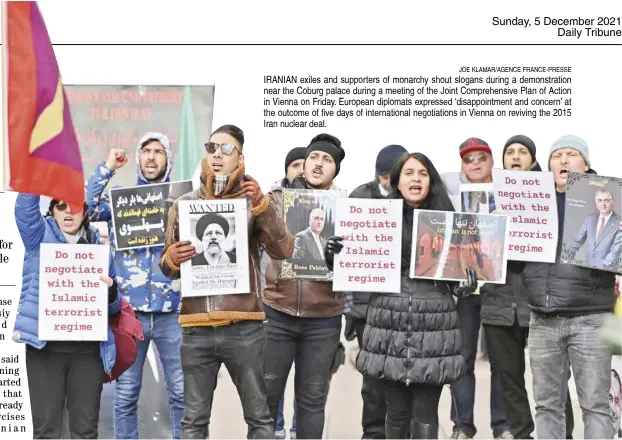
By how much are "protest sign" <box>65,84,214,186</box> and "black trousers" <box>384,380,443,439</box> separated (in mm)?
2247

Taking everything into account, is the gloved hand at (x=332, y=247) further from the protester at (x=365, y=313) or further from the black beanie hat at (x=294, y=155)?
the black beanie hat at (x=294, y=155)

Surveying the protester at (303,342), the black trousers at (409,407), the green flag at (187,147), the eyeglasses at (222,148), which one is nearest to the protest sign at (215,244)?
the eyeglasses at (222,148)

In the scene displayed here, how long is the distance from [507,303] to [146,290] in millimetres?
2186

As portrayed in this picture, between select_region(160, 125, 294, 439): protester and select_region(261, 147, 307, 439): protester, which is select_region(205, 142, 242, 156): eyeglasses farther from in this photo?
select_region(261, 147, 307, 439): protester

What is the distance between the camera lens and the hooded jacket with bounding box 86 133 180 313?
7371 millimetres

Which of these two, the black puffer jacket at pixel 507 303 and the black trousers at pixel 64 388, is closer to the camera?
the black trousers at pixel 64 388

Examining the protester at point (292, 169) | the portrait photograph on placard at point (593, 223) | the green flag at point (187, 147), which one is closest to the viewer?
the portrait photograph on placard at point (593, 223)

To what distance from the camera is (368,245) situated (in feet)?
22.1

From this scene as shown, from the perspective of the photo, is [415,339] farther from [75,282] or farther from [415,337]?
[75,282]

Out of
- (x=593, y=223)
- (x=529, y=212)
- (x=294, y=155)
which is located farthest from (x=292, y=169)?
(x=593, y=223)

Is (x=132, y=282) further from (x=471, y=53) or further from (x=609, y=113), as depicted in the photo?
(x=609, y=113)

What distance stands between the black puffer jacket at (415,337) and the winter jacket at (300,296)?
0.56m

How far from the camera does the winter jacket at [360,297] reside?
24.2 ft

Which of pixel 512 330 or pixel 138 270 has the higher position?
pixel 138 270
